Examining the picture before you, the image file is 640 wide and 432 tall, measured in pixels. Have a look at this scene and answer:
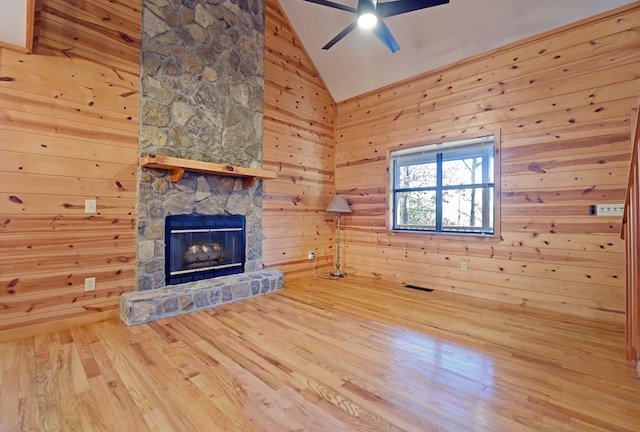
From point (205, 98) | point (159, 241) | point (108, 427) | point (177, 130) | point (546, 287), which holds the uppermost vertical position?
point (205, 98)

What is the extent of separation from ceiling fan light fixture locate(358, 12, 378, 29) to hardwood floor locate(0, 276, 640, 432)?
Answer: 9.50 ft

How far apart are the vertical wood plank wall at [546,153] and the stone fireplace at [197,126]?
7.32 ft

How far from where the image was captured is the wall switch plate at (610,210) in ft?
9.05

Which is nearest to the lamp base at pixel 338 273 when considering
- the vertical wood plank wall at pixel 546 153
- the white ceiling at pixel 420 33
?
the vertical wood plank wall at pixel 546 153

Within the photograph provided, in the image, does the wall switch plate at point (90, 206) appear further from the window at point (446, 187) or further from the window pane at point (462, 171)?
the window pane at point (462, 171)

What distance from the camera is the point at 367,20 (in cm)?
278

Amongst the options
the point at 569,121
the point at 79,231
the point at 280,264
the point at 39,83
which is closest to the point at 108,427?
the point at 79,231

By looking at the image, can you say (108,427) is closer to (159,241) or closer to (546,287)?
(159,241)

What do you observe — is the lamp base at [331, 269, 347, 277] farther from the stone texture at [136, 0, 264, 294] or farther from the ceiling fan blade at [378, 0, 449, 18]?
the ceiling fan blade at [378, 0, 449, 18]

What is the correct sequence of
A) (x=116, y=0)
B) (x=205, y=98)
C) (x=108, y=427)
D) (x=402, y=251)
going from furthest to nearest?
1. (x=402, y=251)
2. (x=205, y=98)
3. (x=116, y=0)
4. (x=108, y=427)

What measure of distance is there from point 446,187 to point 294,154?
229 cm

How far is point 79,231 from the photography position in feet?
8.63

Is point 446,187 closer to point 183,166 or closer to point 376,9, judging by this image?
point 376,9

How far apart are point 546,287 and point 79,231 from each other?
473cm
